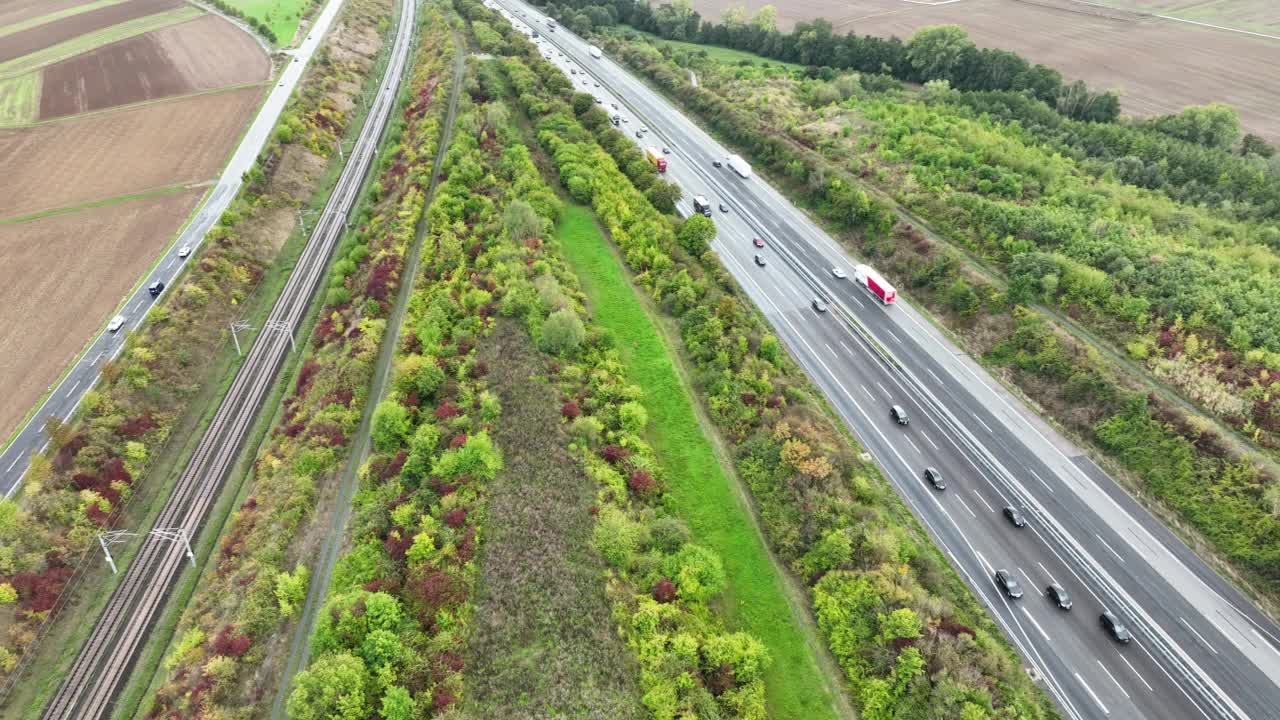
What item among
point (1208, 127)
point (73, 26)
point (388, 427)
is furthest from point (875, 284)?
point (73, 26)

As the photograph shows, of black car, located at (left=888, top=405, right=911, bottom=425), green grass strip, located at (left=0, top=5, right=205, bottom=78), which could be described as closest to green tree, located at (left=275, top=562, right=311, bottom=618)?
black car, located at (left=888, top=405, right=911, bottom=425)

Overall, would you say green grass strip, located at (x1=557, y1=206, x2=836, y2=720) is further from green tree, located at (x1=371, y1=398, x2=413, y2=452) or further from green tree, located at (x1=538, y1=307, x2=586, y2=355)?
green tree, located at (x1=371, y1=398, x2=413, y2=452)

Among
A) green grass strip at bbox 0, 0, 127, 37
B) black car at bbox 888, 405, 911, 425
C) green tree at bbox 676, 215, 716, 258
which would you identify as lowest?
black car at bbox 888, 405, 911, 425

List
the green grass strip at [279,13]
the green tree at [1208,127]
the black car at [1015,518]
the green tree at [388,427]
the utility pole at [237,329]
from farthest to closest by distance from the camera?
the green grass strip at [279,13]
the green tree at [1208,127]
the utility pole at [237,329]
the green tree at [388,427]
the black car at [1015,518]

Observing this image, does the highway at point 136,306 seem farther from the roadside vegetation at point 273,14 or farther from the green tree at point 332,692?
the green tree at point 332,692

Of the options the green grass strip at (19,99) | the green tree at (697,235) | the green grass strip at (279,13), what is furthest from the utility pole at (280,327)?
the green grass strip at (279,13)

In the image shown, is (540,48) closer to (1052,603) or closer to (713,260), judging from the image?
(713,260)
